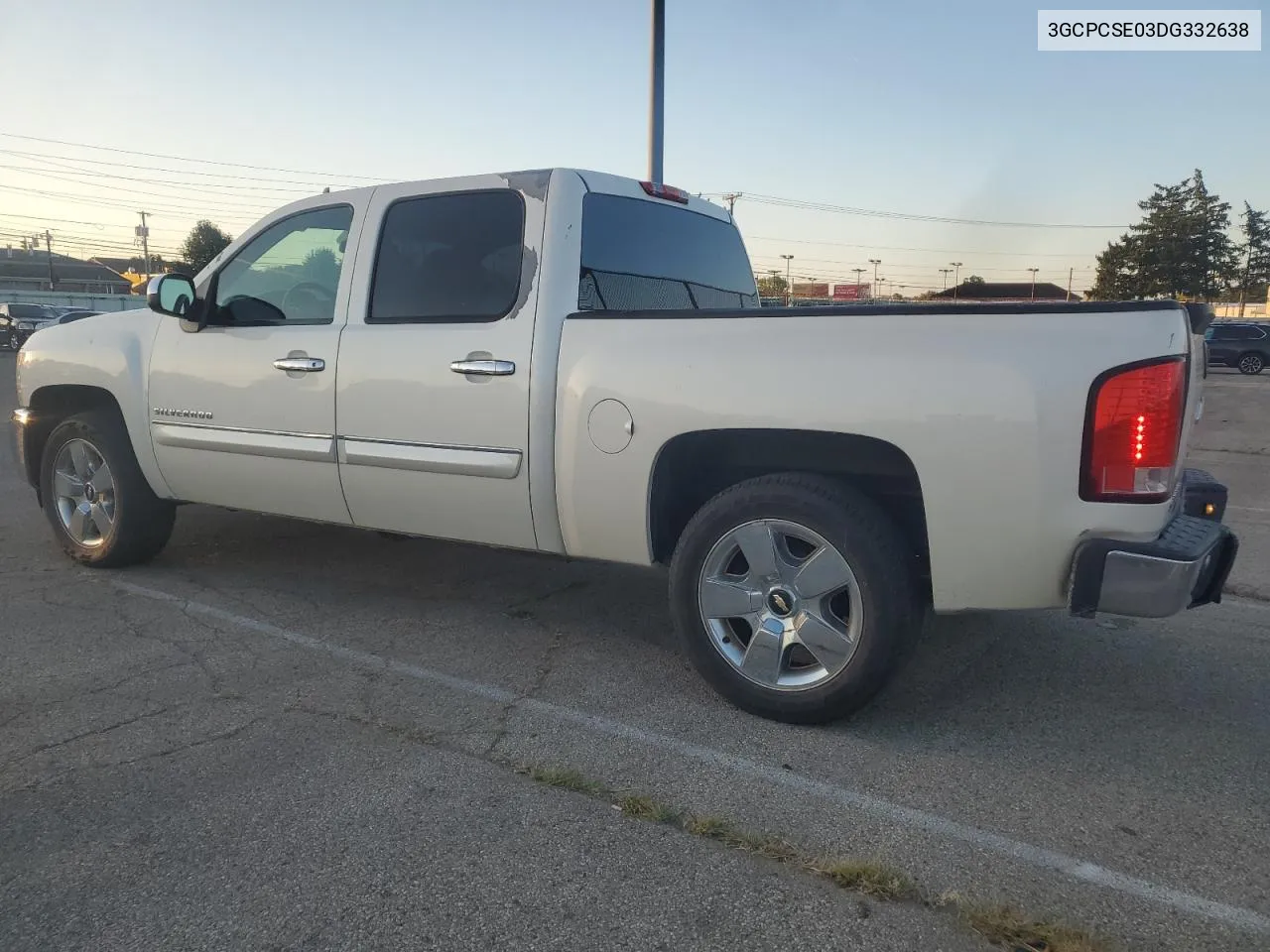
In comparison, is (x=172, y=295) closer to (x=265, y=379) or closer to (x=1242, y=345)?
(x=265, y=379)

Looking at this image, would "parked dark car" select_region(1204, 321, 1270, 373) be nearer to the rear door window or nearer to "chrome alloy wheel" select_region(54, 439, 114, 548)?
the rear door window

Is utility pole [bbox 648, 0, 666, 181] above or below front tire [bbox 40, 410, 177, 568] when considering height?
above

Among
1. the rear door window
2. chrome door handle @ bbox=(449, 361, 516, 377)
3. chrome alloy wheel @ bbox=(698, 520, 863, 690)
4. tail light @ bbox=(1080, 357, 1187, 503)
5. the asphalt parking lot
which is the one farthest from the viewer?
the rear door window

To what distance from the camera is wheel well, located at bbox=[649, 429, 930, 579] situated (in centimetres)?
320

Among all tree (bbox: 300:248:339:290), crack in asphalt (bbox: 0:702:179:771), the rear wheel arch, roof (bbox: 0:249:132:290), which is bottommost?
crack in asphalt (bbox: 0:702:179:771)

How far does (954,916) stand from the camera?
2.22 metres

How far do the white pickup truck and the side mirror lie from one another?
0.06 feet

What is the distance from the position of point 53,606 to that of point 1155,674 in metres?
4.96

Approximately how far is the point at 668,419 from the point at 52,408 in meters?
3.94

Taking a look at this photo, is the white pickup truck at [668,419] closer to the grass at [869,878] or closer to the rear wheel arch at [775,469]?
the rear wheel arch at [775,469]

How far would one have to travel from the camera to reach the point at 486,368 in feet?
12.1

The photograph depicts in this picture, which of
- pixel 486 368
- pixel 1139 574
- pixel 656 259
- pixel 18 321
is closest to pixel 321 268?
pixel 486 368

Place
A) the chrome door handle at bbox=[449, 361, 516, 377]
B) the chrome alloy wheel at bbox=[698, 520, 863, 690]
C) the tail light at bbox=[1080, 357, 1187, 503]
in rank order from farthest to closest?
A: the chrome door handle at bbox=[449, 361, 516, 377] < the chrome alloy wheel at bbox=[698, 520, 863, 690] < the tail light at bbox=[1080, 357, 1187, 503]

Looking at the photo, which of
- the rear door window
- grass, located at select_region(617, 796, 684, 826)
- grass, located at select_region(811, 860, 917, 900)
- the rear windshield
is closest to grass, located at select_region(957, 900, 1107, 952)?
grass, located at select_region(811, 860, 917, 900)
